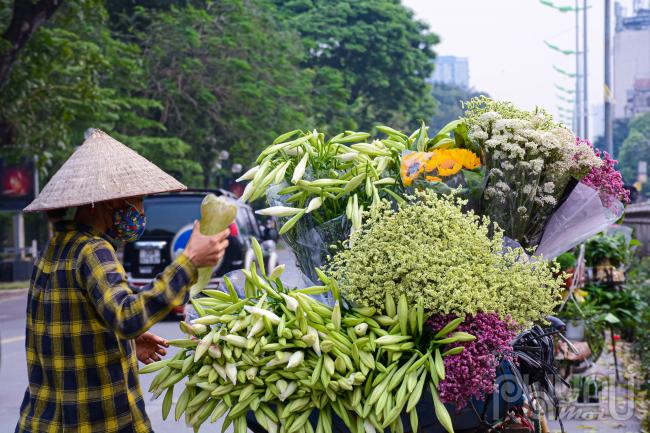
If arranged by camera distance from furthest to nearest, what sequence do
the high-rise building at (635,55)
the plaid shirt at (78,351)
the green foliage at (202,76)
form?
1. the high-rise building at (635,55)
2. the green foliage at (202,76)
3. the plaid shirt at (78,351)

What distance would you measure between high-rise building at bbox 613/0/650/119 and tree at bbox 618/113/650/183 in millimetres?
35749

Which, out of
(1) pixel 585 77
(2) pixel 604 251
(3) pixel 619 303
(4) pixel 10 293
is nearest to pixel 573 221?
(3) pixel 619 303

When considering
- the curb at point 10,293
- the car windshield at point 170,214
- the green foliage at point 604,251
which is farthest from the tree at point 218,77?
the green foliage at point 604,251

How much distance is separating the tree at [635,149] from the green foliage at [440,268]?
64182 millimetres

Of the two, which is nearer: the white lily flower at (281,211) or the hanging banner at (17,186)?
the white lily flower at (281,211)

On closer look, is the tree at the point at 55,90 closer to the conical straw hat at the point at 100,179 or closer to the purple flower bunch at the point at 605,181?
the conical straw hat at the point at 100,179

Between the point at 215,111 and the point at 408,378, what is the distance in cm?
2689

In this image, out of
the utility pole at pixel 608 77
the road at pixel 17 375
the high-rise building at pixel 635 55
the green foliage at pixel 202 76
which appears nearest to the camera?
the road at pixel 17 375

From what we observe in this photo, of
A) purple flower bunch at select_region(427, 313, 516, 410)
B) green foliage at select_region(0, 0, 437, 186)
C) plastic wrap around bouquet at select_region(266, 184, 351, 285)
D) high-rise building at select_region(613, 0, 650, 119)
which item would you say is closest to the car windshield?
green foliage at select_region(0, 0, 437, 186)

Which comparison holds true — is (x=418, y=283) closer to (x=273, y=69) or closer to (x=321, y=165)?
(x=321, y=165)

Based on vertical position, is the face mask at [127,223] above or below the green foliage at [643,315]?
above

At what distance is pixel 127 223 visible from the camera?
308 cm

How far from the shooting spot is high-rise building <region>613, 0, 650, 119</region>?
111750 millimetres

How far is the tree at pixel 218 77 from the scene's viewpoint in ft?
89.8
